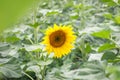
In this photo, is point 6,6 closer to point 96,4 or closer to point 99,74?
point 99,74

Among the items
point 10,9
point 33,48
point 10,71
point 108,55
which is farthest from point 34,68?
point 10,9

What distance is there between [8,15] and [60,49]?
1.18 metres

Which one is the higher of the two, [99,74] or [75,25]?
[75,25]

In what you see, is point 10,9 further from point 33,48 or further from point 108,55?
point 33,48

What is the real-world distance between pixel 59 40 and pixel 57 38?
1 cm

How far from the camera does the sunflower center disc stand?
1.29 m

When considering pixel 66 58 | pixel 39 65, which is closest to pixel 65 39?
pixel 39 65

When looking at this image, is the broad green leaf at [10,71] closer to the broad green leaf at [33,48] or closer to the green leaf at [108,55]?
the broad green leaf at [33,48]

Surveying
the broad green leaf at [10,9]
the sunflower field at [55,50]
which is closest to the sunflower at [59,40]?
the sunflower field at [55,50]

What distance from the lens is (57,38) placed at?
51.7 inches

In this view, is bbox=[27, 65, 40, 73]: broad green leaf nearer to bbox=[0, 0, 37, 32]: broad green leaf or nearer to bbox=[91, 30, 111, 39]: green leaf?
bbox=[91, 30, 111, 39]: green leaf

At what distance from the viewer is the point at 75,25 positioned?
2131 mm

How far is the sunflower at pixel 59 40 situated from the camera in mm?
1282

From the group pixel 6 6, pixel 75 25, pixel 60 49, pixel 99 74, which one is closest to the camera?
pixel 6 6
